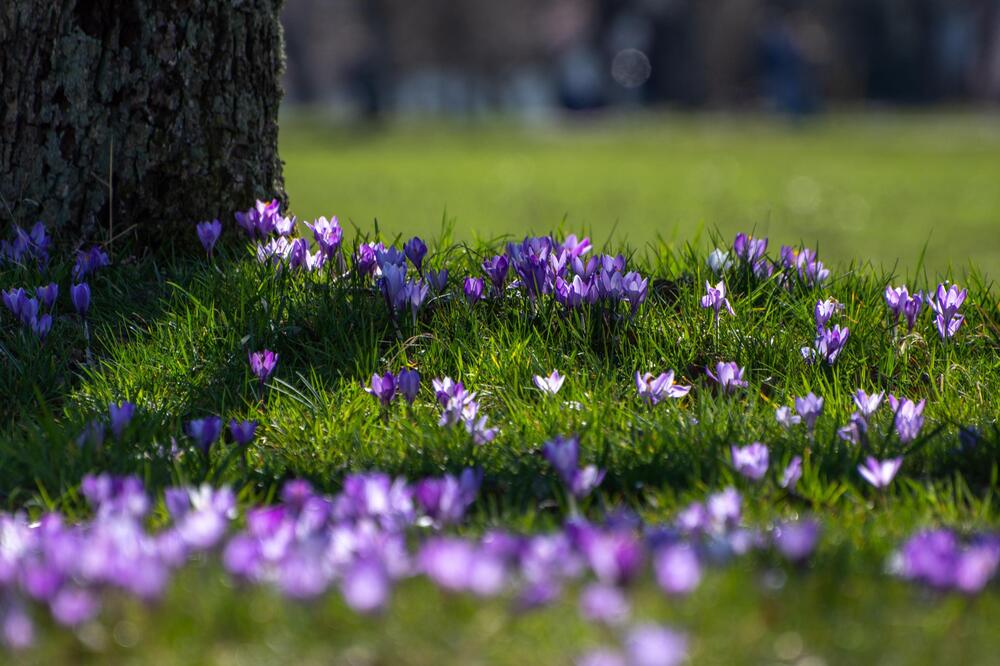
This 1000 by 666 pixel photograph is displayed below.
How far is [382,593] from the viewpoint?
211cm

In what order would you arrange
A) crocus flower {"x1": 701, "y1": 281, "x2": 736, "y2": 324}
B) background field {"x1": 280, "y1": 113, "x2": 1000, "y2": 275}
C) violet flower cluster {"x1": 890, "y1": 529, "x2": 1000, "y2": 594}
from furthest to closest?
background field {"x1": 280, "y1": 113, "x2": 1000, "y2": 275}
crocus flower {"x1": 701, "y1": 281, "x2": 736, "y2": 324}
violet flower cluster {"x1": 890, "y1": 529, "x2": 1000, "y2": 594}

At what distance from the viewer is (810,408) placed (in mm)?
3229

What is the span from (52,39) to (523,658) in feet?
10.3

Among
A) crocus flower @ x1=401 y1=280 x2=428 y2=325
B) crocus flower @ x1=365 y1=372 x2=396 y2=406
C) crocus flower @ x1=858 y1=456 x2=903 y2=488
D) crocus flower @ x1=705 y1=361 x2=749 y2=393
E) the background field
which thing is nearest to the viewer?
crocus flower @ x1=858 y1=456 x2=903 y2=488

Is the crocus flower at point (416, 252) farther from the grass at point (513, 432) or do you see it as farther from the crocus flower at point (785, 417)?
the crocus flower at point (785, 417)

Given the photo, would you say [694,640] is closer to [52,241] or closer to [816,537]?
[816,537]

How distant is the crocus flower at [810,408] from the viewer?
10.6 feet

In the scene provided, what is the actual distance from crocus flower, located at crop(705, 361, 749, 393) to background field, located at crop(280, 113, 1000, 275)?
70 cm

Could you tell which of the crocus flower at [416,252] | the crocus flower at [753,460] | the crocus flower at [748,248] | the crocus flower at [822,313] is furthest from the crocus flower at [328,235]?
the crocus flower at [753,460]

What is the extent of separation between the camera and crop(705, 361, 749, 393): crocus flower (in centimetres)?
355

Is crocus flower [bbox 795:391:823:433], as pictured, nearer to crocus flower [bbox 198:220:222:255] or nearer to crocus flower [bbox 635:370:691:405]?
crocus flower [bbox 635:370:691:405]

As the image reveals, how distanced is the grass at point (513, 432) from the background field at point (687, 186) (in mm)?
505

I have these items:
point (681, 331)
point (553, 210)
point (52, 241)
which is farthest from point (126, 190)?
point (553, 210)

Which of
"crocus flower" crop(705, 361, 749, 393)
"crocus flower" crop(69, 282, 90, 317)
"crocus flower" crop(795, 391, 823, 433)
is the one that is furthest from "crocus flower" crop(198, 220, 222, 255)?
"crocus flower" crop(795, 391, 823, 433)
